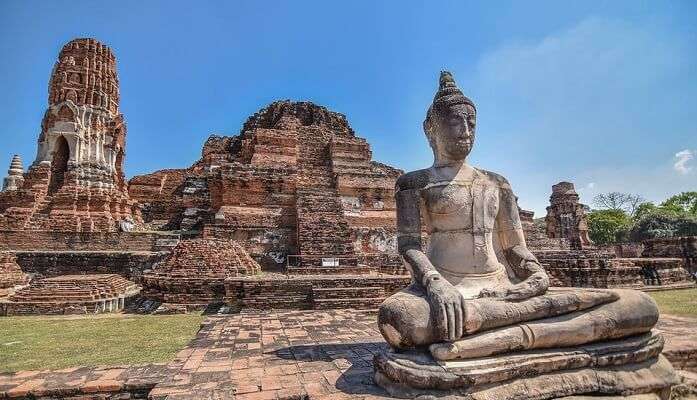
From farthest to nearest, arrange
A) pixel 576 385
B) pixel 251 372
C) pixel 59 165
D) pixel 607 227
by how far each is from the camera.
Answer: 1. pixel 607 227
2. pixel 59 165
3. pixel 251 372
4. pixel 576 385

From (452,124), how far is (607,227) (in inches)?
2027

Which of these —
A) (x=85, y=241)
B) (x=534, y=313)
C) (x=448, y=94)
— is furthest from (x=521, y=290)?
(x=85, y=241)

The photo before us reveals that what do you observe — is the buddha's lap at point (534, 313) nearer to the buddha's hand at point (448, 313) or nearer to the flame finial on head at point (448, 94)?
the buddha's hand at point (448, 313)

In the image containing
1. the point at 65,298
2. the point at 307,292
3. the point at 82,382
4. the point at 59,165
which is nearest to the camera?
the point at 82,382

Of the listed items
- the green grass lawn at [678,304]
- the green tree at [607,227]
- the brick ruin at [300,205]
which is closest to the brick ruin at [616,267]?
the green grass lawn at [678,304]

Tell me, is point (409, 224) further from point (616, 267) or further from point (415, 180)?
point (616, 267)

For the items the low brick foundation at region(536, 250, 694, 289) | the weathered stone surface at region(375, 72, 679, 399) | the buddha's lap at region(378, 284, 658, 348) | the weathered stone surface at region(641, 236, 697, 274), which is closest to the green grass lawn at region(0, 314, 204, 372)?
the buddha's lap at region(378, 284, 658, 348)

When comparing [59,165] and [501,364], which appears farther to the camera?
[59,165]

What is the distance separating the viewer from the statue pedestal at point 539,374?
2.92 m

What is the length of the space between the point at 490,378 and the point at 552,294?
3.35ft

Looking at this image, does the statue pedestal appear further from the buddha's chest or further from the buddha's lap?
the buddha's chest

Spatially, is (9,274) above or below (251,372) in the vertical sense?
above

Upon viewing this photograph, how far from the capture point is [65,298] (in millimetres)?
10234

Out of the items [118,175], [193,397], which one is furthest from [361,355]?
[118,175]
